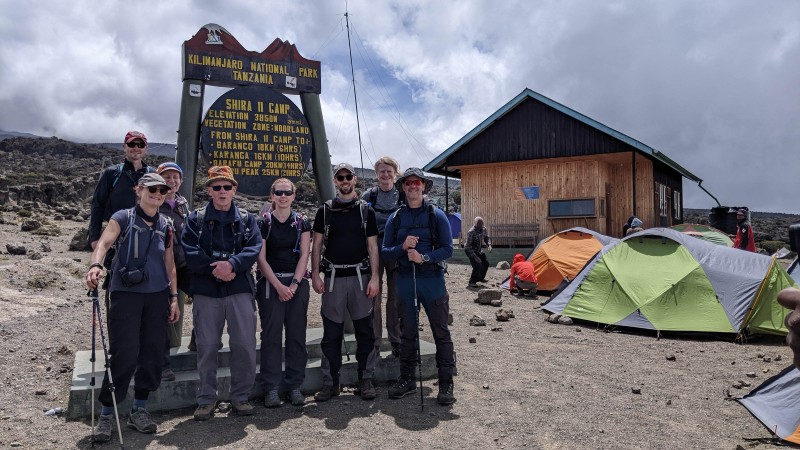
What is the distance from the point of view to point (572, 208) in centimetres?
1981

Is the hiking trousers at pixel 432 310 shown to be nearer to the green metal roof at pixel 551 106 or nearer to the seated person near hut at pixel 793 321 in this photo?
the seated person near hut at pixel 793 321

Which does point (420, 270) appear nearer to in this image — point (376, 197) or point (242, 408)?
point (376, 197)

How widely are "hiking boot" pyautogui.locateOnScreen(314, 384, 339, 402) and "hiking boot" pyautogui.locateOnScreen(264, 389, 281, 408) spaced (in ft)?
1.18

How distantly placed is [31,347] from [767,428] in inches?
305

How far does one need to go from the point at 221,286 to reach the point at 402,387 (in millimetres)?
1965

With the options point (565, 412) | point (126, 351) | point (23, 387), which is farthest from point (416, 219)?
point (23, 387)

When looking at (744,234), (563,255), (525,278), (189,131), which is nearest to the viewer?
(189,131)

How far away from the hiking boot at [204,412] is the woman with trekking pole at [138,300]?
0.34 meters

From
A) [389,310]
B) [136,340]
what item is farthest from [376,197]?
[136,340]

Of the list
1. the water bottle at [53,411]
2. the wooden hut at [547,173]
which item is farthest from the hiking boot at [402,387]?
the wooden hut at [547,173]

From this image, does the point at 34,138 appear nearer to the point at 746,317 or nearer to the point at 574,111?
the point at 574,111

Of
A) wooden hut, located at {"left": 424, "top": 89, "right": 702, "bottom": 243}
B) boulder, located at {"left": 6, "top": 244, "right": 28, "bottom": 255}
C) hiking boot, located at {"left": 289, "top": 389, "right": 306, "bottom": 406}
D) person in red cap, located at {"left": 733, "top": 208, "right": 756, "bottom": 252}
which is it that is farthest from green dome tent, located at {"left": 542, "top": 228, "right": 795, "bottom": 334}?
boulder, located at {"left": 6, "top": 244, "right": 28, "bottom": 255}

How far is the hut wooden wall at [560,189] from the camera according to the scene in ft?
64.4

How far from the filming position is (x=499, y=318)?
9367mm
